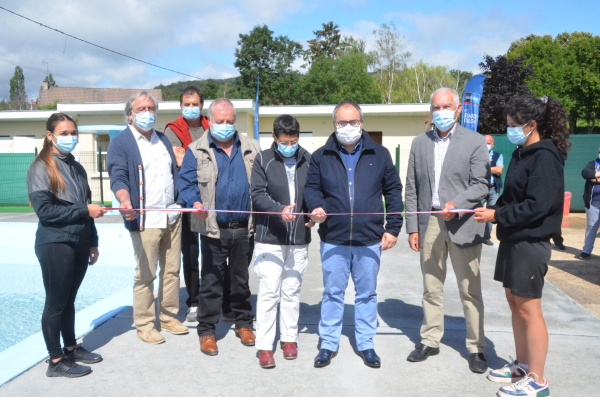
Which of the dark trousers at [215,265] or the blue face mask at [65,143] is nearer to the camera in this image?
the blue face mask at [65,143]

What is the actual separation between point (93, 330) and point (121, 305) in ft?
2.36

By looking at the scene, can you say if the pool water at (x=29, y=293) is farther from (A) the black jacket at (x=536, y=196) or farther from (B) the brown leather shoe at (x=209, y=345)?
(A) the black jacket at (x=536, y=196)

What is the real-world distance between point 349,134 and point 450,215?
0.97 metres

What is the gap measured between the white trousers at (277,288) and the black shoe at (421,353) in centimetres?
94

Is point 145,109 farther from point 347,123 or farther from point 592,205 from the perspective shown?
point 592,205

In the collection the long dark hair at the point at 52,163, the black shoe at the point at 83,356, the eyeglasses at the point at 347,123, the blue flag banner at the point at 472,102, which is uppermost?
the blue flag banner at the point at 472,102

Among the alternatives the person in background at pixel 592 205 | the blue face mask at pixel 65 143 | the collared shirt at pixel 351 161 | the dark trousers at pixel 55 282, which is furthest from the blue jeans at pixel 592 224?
the blue face mask at pixel 65 143

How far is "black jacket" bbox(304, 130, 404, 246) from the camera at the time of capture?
13.1 ft

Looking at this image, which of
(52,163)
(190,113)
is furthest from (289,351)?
(190,113)

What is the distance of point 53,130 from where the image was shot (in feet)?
12.6

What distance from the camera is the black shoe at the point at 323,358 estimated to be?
3.96 meters

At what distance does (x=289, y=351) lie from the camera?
4152 millimetres

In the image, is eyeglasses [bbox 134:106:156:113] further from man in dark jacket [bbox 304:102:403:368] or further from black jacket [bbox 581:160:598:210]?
black jacket [bbox 581:160:598:210]

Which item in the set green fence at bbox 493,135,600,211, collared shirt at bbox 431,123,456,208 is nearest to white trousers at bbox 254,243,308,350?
collared shirt at bbox 431,123,456,208
